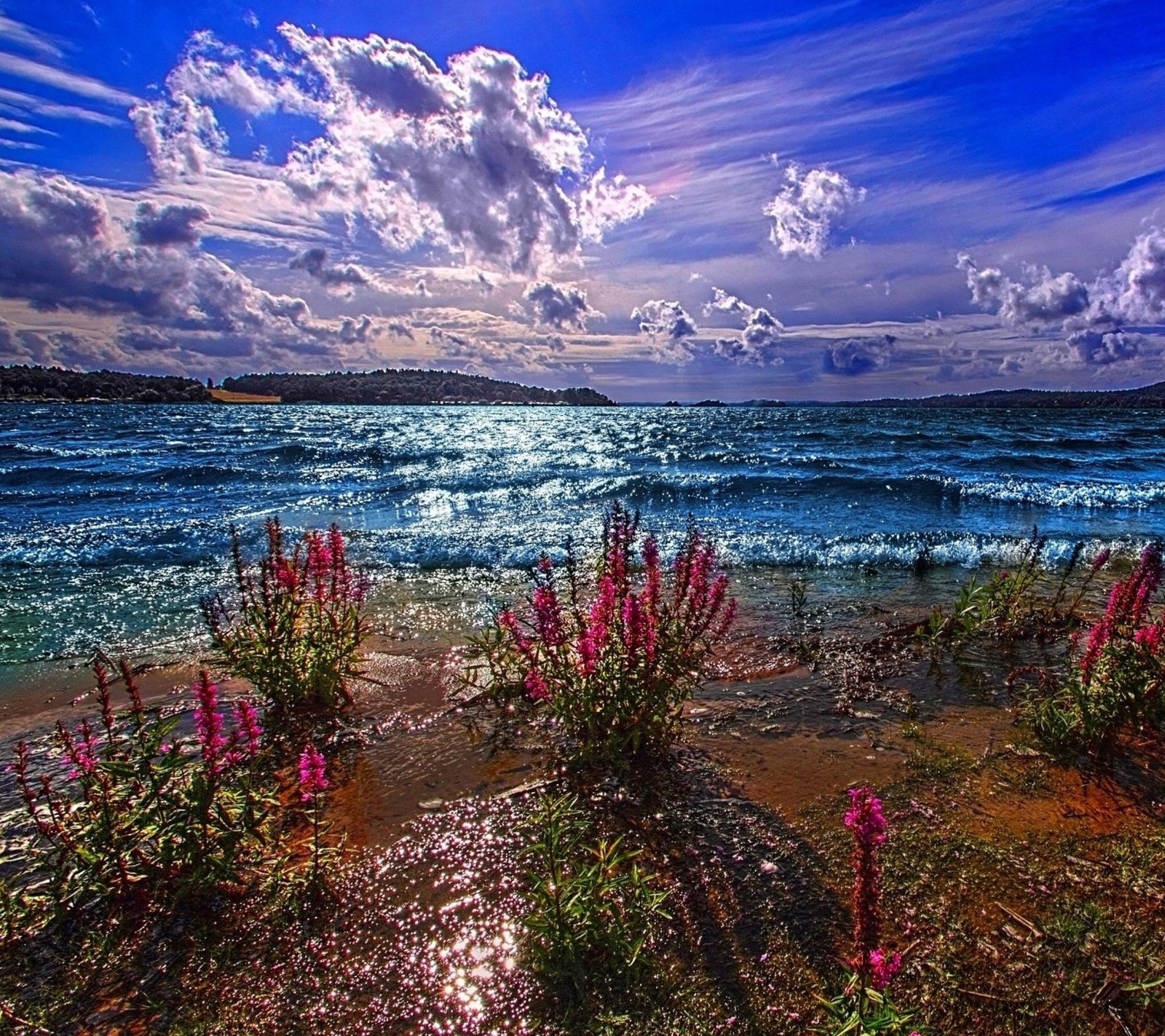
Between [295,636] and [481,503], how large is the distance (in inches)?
609

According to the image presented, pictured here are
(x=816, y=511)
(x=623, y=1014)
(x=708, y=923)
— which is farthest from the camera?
(x=816, y=511)

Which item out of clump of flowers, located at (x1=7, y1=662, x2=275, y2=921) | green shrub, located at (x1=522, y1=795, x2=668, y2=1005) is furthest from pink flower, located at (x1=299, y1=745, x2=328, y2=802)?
green shrub, located at (x1=522, y1=795, x2=668, y2=1005)

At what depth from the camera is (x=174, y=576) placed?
11391mm

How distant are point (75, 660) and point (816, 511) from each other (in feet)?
58.3

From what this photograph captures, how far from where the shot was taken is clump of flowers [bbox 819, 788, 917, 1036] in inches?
89.4

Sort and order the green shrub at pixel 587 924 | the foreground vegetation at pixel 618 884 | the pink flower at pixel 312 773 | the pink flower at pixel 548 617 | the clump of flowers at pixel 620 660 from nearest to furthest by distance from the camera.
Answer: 1. the foreground vegetation at pixel 618 884
2. the green shrub at pixel 587 924
3. the pink flower at pixel 312 773
4. the pink flower at pixel 548 617
5. the clump of flowers at pixel 620 660

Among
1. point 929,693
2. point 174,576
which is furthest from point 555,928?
point 174,576

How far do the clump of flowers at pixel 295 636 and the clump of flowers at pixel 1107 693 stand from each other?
19.2 feet

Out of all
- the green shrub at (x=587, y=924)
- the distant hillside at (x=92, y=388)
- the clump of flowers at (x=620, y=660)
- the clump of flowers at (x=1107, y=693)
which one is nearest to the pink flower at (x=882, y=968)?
the green shrub at (x=587, y=924)

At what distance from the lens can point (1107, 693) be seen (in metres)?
4.75

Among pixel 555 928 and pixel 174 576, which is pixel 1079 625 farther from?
pixel 174 576

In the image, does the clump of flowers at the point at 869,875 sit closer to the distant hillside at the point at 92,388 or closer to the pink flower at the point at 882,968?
the pink flower at the point at 882,968

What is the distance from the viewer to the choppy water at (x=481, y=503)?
11188mm

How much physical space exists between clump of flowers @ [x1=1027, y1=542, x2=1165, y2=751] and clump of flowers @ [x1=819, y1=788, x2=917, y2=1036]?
11.3 ft
